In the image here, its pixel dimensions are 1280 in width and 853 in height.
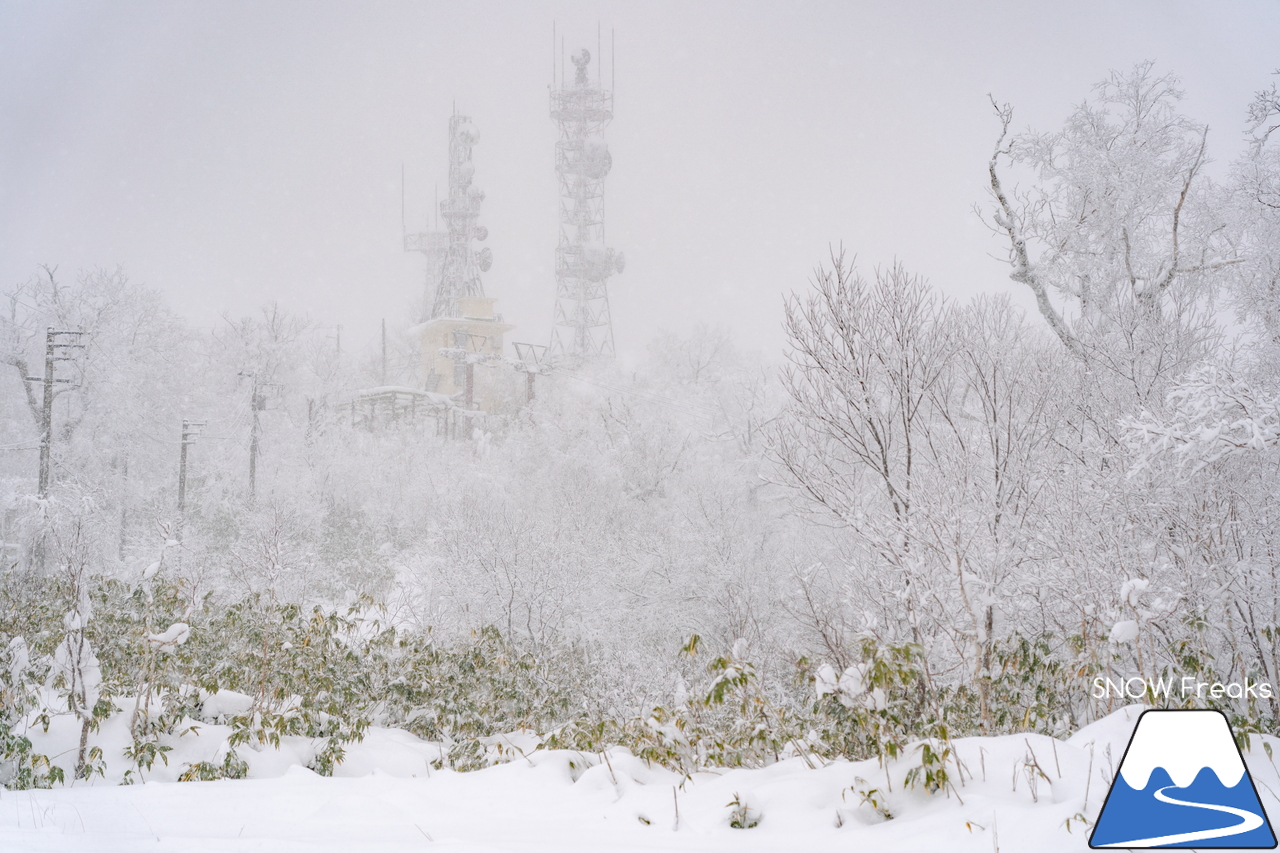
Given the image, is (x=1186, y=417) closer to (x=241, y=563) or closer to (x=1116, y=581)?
(x=1116, y=581)

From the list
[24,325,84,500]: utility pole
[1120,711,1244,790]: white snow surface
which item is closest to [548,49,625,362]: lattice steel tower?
[24,325,84,500]: utility pole

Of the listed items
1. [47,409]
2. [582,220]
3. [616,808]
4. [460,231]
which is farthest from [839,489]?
[460,231]

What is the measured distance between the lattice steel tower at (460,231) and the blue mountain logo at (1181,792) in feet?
143

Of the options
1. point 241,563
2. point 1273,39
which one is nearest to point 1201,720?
point 1273,39

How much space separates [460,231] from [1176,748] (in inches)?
1866

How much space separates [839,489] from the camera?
6.42 metres

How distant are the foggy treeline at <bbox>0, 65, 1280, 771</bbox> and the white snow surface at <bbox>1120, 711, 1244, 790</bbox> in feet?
3.08

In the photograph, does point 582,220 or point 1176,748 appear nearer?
point 1176,748

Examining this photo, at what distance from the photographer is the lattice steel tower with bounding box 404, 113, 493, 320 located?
44281 mm

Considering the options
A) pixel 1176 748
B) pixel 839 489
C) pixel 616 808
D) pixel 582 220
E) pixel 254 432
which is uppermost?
pixel 582 220

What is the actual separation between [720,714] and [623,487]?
51.0 ft

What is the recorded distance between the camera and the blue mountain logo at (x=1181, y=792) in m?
2.10

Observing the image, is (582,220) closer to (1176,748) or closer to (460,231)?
(460,231)

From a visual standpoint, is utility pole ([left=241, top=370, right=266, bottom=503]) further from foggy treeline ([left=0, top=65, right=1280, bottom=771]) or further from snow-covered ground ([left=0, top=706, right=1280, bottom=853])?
snow-covered ground ([left=0, top=706, right=1280, bottom=853])
